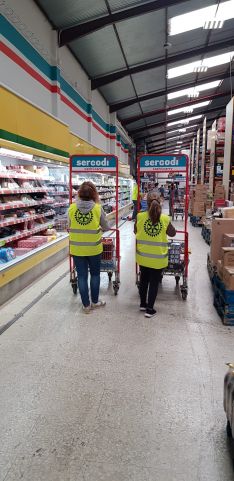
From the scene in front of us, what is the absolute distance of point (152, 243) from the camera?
156 inches

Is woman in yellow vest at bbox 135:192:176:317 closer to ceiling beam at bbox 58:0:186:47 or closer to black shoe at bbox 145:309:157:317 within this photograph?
black shoe at bbox 145:309:157:317

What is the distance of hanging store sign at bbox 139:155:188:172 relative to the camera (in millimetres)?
4582

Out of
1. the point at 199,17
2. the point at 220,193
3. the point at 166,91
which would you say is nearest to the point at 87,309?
the point at 220,193

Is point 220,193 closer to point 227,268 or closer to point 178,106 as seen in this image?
point 227,268

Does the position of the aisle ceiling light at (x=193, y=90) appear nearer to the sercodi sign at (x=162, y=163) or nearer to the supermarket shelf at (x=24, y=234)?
the supermarket shelf at (x=24, y=234)

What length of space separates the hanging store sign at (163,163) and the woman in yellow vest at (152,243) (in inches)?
30.2

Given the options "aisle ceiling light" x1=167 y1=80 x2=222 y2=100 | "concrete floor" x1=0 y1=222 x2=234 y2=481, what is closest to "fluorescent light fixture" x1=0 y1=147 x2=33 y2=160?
"concrete floor" x1=0 y1=222 x2=234 y2=481

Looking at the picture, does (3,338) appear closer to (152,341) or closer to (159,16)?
(152,341)

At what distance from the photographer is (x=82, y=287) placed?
13.5ft

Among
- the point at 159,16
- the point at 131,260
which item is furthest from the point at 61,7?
the point at 131,260

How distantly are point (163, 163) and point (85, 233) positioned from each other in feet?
4.98

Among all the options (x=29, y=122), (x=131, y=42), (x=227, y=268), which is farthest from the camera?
(x=131, y=42)

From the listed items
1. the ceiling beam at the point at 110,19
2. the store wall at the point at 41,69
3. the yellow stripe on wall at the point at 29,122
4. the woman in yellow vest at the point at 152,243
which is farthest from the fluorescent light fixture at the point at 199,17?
the woman in yellow vest at the point at 152,243

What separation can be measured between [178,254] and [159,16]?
19.9ft
